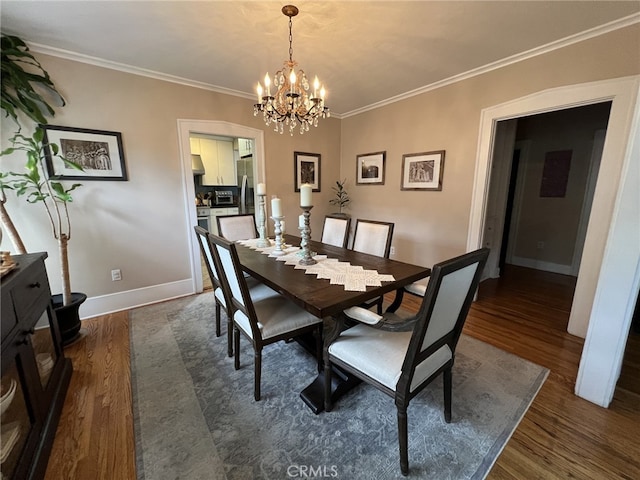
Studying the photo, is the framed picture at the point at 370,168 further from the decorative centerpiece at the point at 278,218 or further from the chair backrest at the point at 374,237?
the decorative centerpiece at the point at 278,218

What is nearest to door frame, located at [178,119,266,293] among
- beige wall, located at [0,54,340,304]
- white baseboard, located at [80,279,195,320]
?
beige wall, located at [0,54,340,304]

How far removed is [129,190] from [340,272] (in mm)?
2456

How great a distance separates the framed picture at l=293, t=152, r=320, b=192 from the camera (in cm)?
387

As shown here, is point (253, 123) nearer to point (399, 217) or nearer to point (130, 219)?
point (130, 219)

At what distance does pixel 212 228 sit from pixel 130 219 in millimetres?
2382

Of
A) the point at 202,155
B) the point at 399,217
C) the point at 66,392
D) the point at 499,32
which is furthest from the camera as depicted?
the point at 202,155

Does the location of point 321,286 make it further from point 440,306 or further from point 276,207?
point 276,207

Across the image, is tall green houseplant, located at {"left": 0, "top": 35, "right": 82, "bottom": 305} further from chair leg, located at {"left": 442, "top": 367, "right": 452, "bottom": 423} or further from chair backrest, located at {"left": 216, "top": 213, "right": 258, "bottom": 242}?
chair leg, located at {"left": 442, "top": 367, "right": 452, "bottom": 423}

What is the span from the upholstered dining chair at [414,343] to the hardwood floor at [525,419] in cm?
46

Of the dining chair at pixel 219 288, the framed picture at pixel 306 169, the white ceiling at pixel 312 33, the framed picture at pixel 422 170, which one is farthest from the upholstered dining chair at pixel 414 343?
the framed picture at pixel 306 169

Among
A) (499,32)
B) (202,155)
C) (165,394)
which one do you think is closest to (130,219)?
(165,394)

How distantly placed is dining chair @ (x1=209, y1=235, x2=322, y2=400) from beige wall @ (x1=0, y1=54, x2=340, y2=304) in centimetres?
170

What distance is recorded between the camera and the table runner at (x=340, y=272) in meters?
1.53

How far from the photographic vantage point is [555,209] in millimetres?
4074
